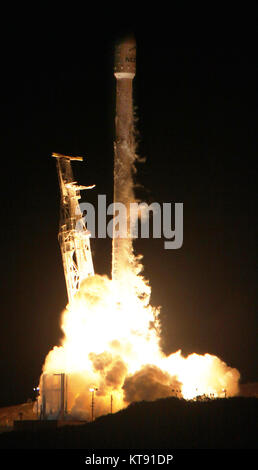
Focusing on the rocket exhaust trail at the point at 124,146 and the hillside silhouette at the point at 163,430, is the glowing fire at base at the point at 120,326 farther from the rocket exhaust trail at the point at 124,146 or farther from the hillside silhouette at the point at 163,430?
the hillside silhouette at the point at 163,430

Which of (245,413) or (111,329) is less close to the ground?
(111,329)

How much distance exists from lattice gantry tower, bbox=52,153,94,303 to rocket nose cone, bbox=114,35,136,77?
4.83 meters

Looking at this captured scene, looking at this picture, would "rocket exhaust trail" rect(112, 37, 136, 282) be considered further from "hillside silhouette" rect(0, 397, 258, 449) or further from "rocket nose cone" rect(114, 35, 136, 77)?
"hillside silhouette" rect(0, 397, 258, 449)

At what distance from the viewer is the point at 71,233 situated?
69.4 meters

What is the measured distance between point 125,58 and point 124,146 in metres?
3.73

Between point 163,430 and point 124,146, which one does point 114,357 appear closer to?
point 163,430

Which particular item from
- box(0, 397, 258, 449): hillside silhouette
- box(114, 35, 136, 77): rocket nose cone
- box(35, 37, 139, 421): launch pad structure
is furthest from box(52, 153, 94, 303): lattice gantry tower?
box(0, 397, 258, 449): hillside silhouette

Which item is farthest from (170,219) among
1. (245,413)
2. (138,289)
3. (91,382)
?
(245,413)

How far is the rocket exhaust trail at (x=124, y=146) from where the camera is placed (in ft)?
221

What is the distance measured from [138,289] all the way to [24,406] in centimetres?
943

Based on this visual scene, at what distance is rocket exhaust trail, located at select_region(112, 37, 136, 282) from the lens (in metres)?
67.3

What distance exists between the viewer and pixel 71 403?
222 ft

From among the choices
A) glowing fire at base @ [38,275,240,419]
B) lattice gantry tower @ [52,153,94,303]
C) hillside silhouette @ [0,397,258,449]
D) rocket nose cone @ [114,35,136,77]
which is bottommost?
hillside silhouette @ [0,397,258,449]
